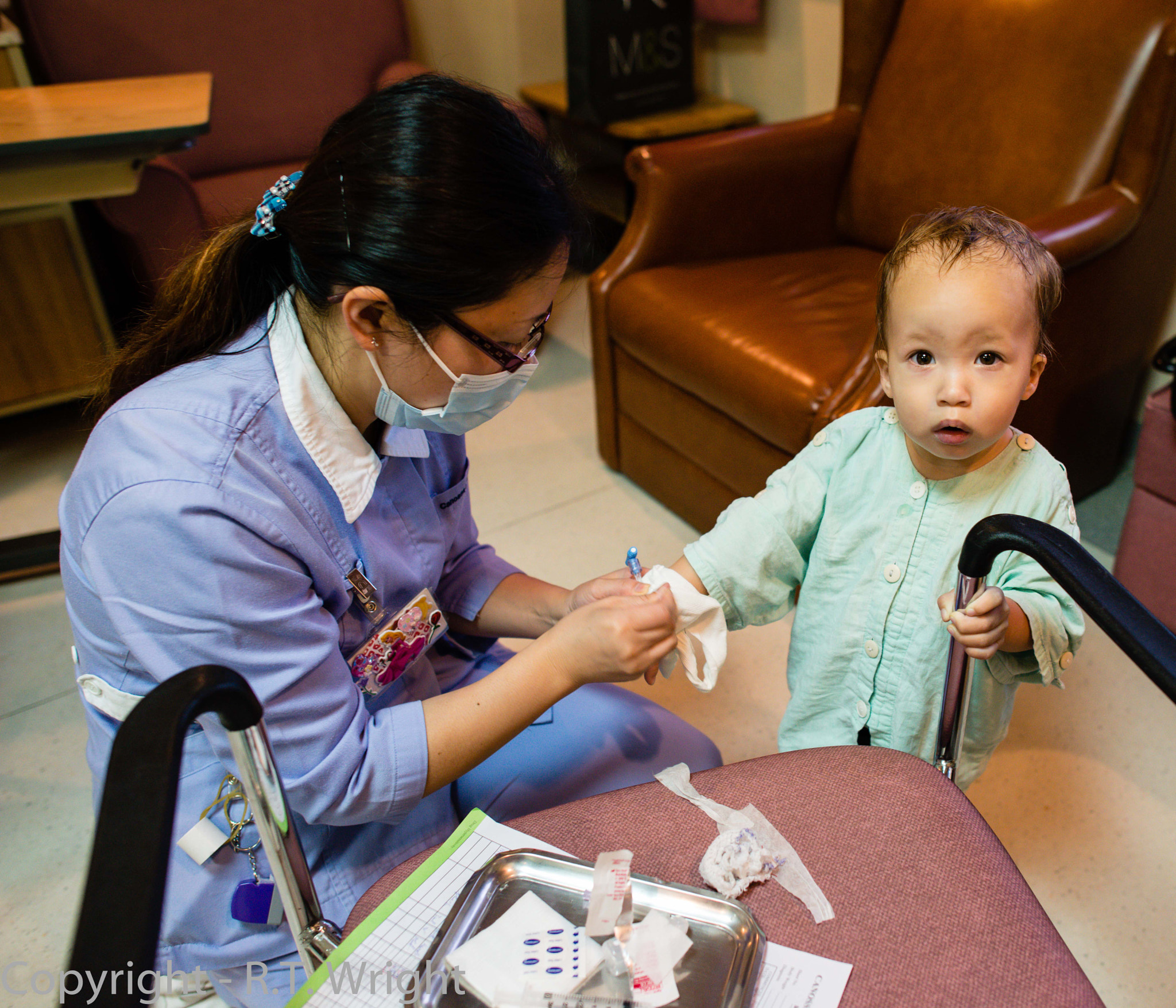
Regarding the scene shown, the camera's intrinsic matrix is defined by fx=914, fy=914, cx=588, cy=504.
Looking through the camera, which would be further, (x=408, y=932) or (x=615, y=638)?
(x=615, y=638)

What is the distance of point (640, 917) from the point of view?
0.70 metres

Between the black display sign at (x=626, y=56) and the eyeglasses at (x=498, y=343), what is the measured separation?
2144mm

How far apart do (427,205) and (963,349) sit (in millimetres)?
533

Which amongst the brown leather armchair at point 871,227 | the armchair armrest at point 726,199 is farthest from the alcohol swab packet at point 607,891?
the armchair armrest at point 726,199

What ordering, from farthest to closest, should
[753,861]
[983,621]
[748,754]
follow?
[748,754]
[983,621]
[753,861]

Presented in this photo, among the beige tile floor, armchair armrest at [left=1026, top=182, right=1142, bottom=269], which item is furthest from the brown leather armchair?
the beige tile floor

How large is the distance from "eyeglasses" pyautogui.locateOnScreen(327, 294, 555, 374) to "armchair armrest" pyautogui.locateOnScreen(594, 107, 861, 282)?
119cm

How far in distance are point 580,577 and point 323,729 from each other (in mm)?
1222

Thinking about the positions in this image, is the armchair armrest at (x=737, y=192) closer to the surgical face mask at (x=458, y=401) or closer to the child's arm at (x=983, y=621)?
the surgical face mask at (x=458, y=401)

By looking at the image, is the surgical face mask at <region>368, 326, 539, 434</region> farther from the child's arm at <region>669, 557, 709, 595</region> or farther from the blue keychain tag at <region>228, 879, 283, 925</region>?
the blue keychain tag at <region>228, 879, 283, 925</region>

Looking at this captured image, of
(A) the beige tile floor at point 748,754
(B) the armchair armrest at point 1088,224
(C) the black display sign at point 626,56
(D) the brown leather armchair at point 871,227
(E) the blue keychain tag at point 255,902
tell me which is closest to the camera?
(E) the blue keychain tag at point 255,902

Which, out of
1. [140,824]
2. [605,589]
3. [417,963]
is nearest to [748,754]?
[605,589]

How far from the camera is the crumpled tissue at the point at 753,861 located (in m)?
0.73

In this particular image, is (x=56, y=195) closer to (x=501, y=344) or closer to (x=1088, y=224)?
(x=501, y=344)
